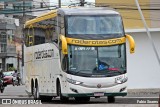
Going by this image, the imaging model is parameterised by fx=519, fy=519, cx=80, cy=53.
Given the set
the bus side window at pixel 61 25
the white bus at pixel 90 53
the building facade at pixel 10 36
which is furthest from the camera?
the building facade at pixel 10 36

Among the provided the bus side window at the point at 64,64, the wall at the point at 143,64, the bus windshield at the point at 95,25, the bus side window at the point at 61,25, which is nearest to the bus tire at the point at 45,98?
the bus side window at the point at 64,64

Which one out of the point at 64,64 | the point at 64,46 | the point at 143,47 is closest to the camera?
the point at 64,46

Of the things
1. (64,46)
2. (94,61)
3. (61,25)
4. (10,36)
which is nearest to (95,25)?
(61,25)

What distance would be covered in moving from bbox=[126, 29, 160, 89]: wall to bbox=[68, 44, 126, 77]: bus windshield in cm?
1375

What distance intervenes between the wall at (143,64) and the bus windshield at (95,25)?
13271 millimetres

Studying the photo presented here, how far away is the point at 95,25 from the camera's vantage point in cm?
2175

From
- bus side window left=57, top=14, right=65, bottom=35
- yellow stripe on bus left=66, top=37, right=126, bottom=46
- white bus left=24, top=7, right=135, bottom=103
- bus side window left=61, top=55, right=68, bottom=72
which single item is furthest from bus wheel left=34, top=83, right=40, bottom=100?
yellow stripe on bus left=66, top=37, right=126, bottom=46

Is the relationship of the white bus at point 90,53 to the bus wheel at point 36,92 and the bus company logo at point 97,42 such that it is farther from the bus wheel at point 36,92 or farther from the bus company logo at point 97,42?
the bus wheel at point 36,92

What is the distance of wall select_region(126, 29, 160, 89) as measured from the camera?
115ft

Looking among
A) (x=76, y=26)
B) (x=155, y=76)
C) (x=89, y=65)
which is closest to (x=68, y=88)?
(x=89, y=65)

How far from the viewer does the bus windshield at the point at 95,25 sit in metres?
21.5

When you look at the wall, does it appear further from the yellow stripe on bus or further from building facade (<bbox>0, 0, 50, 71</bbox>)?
building facade (<bbox>0, 0, 50, 71</bbox>)

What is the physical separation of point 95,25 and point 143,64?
46.4 feet

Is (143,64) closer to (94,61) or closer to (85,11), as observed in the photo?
(85,11)
